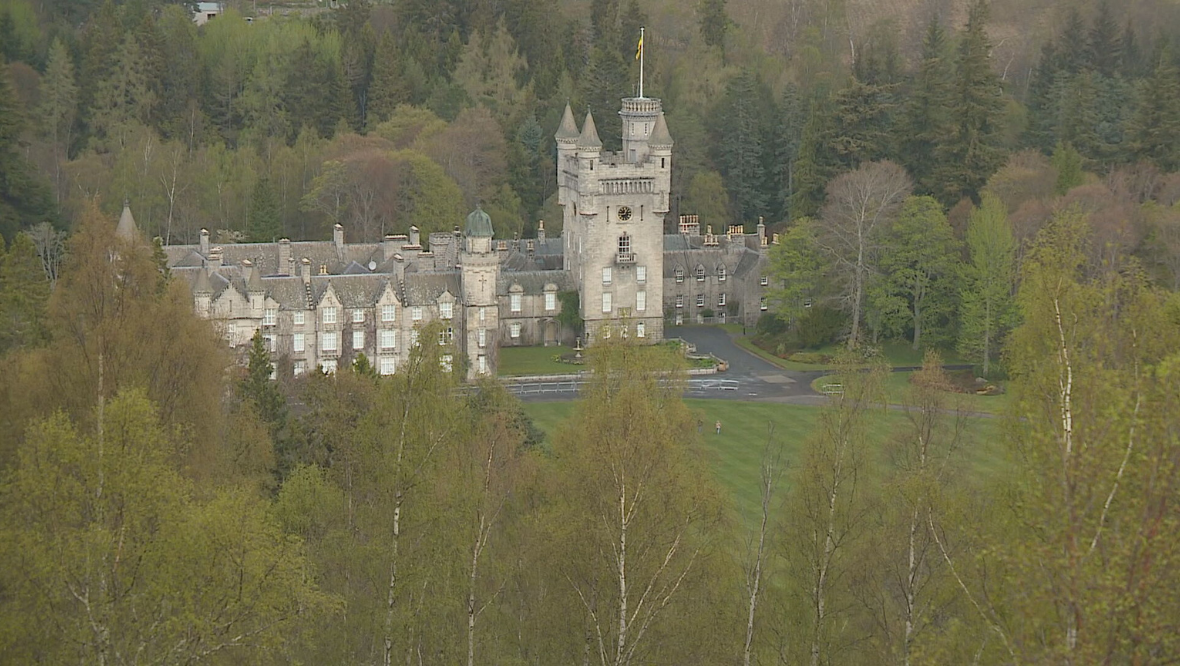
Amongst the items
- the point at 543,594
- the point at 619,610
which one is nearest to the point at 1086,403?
the point at 619,610

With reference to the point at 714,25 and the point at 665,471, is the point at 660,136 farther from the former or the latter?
the point at 665,471

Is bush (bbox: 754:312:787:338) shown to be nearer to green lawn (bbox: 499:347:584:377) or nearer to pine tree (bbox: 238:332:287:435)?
green lawn (bbox: 499:347:584:377)

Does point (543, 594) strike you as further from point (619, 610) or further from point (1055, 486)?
point (1055, 486)

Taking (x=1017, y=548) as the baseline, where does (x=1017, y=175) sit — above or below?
above

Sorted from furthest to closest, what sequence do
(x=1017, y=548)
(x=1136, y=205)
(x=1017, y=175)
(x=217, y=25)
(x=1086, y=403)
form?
(x=217, y=25) < (x=1017, y=175) < (x=1136, y=205) < (x=1086, y=403) < (x=1017, y=548)

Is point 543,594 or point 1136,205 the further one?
point 1136,205

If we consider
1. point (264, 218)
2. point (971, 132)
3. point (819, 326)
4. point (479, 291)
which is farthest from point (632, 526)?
point (264, 218)

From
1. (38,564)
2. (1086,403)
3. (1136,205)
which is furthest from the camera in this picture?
(1136,205)
